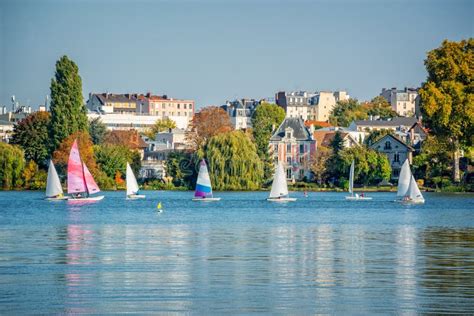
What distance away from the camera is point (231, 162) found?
355 feet

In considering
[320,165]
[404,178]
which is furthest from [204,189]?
[320,165]

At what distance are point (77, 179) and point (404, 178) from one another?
23691 millimetres

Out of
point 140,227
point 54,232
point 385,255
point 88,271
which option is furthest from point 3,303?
point 140,227

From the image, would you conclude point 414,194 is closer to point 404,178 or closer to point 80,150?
point 404,178

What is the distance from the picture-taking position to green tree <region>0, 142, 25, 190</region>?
11025cm

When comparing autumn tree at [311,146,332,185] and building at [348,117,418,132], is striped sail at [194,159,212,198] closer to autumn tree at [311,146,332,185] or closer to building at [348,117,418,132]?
autumn tree at [311,146,332,185]

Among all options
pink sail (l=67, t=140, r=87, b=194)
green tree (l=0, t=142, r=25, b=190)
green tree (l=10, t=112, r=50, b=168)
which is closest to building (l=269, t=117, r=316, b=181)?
green tree (l=10, t=112, r=50, b=168)

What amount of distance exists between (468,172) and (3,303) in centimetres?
9344

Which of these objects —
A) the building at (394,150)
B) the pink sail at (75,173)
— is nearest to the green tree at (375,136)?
the building at (394,150)

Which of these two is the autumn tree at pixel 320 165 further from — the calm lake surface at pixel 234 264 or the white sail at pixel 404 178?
the calm lake surface at pixel 234 264

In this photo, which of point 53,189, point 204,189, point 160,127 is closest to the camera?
point 53,189

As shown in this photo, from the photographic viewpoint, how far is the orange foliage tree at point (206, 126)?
129750 mm

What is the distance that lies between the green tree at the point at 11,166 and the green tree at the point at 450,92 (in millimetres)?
36922

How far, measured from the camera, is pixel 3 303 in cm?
2662
